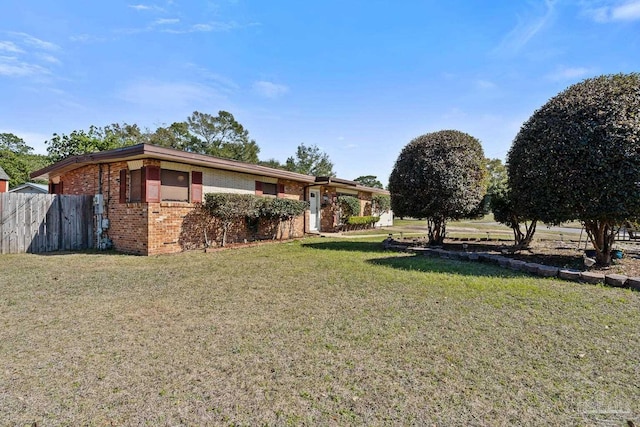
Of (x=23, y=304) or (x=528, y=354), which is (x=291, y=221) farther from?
(x=528, y=354)

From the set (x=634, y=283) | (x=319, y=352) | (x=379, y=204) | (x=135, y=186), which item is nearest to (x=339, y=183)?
(x=379, y=204)

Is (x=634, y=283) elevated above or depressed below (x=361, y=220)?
below

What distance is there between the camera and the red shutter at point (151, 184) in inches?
336

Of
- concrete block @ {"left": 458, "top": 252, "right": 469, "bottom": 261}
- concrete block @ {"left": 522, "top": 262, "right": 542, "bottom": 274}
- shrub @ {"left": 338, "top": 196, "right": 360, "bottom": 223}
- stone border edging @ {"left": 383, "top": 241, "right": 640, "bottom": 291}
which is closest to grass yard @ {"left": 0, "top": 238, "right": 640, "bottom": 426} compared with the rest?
stone border edging @ {"left": 383, "top": 241, "right": 640, "bottom": 291}

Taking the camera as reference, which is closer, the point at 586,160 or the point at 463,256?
the point at 586,160

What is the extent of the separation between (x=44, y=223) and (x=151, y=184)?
409 cm

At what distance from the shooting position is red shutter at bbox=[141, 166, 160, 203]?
8.53 m

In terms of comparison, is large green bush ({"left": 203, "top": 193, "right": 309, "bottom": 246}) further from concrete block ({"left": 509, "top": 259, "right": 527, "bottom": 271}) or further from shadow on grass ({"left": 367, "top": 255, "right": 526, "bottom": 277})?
concrete block ({"left": 509, "top": 259, "right": 527, "bottom": 271})

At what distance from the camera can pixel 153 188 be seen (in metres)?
8.63

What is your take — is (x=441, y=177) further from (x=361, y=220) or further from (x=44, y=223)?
(x=44, y=223)

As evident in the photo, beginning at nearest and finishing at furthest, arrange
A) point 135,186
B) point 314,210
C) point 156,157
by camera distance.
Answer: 1. point 156,157
2. point 135,186
3. point 314,210

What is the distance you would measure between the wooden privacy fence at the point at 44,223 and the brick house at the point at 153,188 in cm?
59

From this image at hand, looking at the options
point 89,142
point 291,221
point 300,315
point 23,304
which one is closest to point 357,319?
point 300,315

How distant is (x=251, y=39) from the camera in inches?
422
